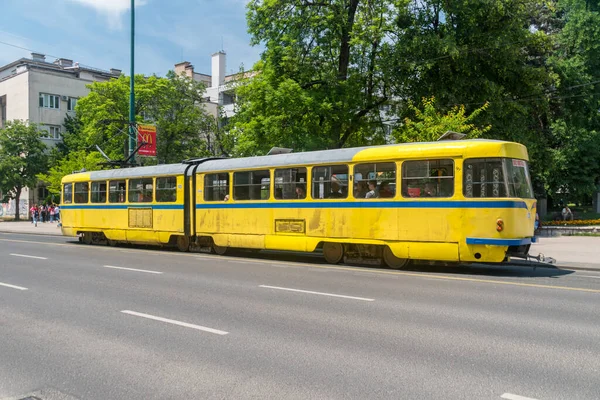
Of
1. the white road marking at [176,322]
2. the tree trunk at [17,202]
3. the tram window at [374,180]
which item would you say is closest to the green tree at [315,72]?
the tram window at [374,180]

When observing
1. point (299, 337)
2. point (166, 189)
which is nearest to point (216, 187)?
point (166, 189)

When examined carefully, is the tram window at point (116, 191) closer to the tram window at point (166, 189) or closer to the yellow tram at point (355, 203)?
the yellow tram at point (355, 203)

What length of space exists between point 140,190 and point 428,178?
38.1 ft

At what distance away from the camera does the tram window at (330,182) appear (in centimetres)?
1453

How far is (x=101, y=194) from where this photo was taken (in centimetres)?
2214

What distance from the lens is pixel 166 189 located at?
19.3 meters

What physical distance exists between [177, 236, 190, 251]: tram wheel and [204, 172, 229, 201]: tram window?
1.85m

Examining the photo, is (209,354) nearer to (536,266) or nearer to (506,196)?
(506,196)

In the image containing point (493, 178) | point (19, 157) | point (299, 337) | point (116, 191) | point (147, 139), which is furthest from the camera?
point (19, 157)

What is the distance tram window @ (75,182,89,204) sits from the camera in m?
23.1

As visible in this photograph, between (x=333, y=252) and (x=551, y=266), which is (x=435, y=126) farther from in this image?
(x=333, y=252)

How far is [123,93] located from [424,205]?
3820 cm

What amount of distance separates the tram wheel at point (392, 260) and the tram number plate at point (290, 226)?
2.47m

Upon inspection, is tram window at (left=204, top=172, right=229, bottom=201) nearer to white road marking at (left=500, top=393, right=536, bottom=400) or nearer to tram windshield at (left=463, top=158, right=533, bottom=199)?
tram windshield at (left=463, top=158, right=533, bottom=199)
